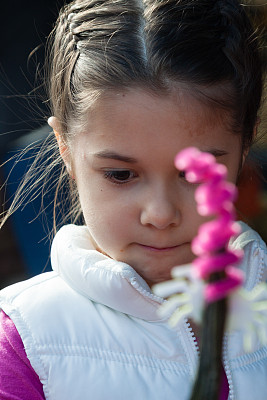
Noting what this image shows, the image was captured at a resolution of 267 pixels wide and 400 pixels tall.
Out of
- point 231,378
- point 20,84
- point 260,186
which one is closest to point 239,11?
point 231,378

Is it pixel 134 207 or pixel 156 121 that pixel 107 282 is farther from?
pixel 156 121

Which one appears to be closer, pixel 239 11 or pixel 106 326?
pixel 106 326

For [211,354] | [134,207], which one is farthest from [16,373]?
[211,354]

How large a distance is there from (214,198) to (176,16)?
0.88 meters

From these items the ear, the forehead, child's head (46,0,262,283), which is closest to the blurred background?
the ear

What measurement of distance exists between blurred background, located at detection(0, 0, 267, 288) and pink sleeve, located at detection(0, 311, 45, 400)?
0.69 meters

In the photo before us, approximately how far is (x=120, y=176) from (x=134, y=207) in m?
0.06

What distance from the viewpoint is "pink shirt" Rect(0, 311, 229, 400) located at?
2.98ft

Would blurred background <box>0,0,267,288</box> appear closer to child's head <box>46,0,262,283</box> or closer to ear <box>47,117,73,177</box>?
ear <box>47,117,73,177</box>

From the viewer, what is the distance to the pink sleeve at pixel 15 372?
91 cm

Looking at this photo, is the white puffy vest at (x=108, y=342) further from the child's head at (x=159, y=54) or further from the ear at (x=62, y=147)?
the child's head at (x=159, y=54)

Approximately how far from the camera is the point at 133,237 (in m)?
0.94

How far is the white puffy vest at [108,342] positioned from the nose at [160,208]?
0.13 m

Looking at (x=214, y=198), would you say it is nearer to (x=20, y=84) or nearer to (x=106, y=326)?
(x=106, y=326)
